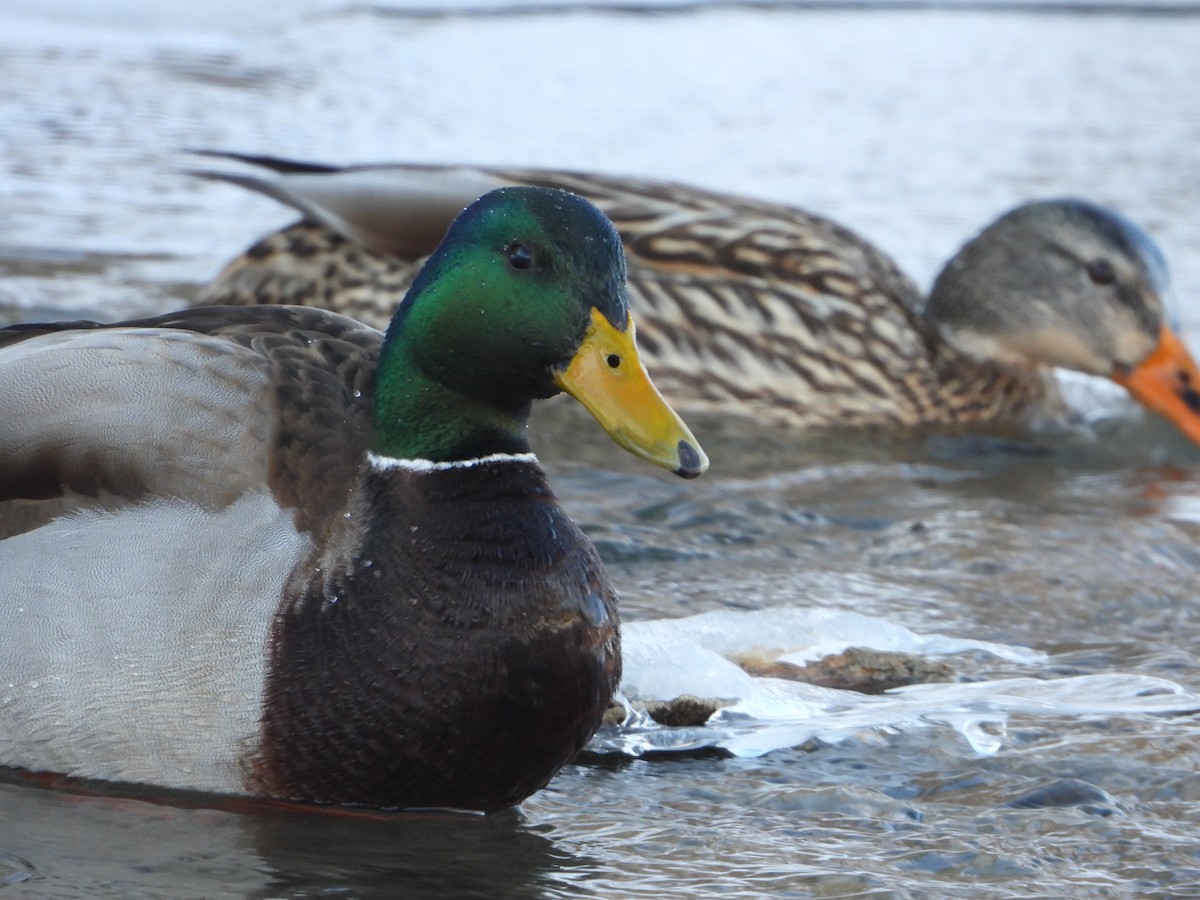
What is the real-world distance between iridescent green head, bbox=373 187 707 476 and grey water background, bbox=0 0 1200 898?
705mm

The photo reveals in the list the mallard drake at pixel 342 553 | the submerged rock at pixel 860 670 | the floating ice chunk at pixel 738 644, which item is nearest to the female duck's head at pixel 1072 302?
the floating ice chunk at pixel 738 644

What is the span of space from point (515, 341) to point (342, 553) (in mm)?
487

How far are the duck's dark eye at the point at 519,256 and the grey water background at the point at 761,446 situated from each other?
100 cm

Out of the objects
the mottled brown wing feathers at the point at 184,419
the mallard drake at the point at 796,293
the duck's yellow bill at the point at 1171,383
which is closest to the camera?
the mottled brown wing feathers at the point at 184,419

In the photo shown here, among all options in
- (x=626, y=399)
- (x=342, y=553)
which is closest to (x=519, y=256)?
(x=626, y=399)

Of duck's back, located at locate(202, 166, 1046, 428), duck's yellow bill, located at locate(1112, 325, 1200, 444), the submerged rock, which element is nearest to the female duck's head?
duck's yellow bill, located at locate(1112, 325, 1200, 444)

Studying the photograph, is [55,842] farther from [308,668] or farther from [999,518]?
[999,518]

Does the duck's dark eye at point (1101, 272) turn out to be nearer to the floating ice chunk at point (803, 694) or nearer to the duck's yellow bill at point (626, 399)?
the floating ice chunk at point (803, 694)

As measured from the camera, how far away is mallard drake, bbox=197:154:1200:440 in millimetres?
6941

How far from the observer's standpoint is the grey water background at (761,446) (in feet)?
11.2

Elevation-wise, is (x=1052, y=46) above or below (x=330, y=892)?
above

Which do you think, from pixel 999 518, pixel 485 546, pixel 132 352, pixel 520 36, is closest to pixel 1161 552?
pixel 999 518

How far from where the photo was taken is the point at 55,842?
11.0ft

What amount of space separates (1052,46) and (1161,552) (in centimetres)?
948
